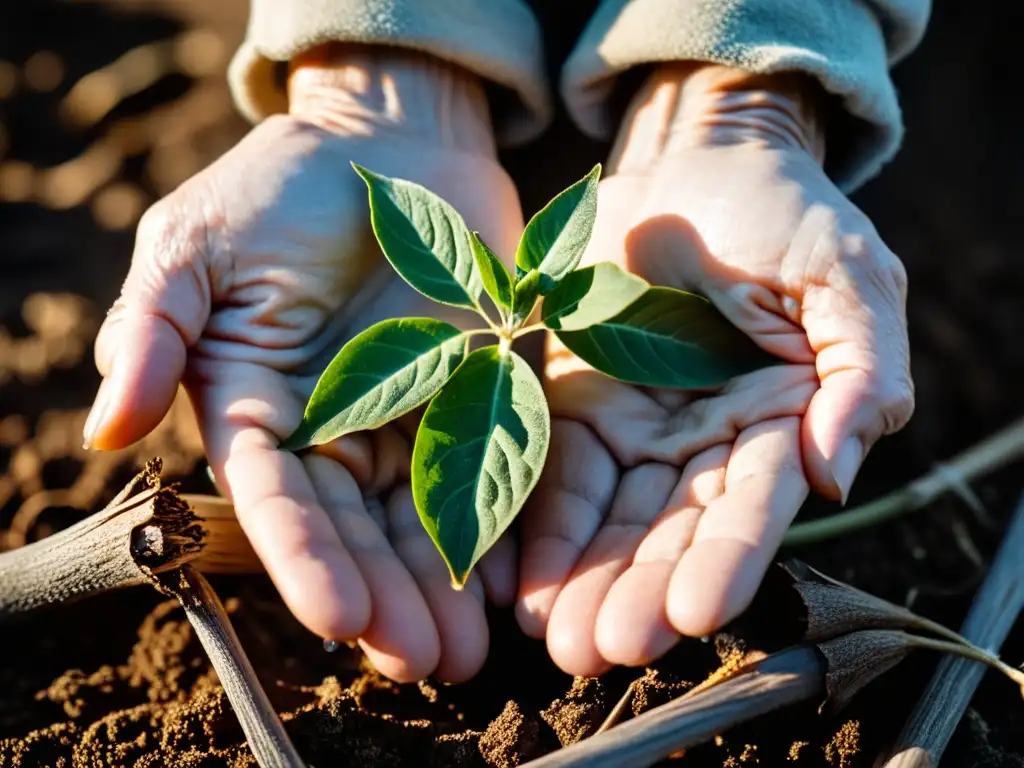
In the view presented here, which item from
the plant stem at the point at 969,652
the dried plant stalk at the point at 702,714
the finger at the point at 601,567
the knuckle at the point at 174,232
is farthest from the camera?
the knuckle at the point at 174,232

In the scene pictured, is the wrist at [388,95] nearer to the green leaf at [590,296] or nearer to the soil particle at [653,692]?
the green leaf at [590,296]

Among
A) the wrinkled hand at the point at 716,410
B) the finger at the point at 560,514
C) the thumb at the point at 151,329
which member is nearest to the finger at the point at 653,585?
the wrinkled hand at the point at 716,410

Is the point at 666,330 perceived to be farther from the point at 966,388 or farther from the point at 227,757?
the point at 966,388

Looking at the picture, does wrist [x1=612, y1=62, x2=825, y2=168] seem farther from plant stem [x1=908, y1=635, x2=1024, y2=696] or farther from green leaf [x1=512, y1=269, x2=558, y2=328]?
plant stem [x1=908, y1=635, x2=1024, y2=696]

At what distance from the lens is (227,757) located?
5.39 ft

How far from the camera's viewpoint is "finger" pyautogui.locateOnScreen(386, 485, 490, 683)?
64.8 inches

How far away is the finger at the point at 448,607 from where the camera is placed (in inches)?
64.8

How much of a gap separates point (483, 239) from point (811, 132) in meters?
0.78

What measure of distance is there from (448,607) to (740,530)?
501 millimetres

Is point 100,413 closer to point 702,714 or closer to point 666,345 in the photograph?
point 666,345

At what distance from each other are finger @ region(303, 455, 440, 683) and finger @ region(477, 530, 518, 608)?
0.14 metres

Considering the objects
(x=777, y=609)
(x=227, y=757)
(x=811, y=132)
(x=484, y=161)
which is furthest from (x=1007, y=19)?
(x=227, y=757)

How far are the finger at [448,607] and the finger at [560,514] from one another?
8cm

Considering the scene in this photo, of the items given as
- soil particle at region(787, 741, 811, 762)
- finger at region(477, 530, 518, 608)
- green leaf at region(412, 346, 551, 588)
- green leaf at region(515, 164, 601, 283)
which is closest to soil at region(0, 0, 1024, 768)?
soil particle at region(787, 741, 811, 762)
